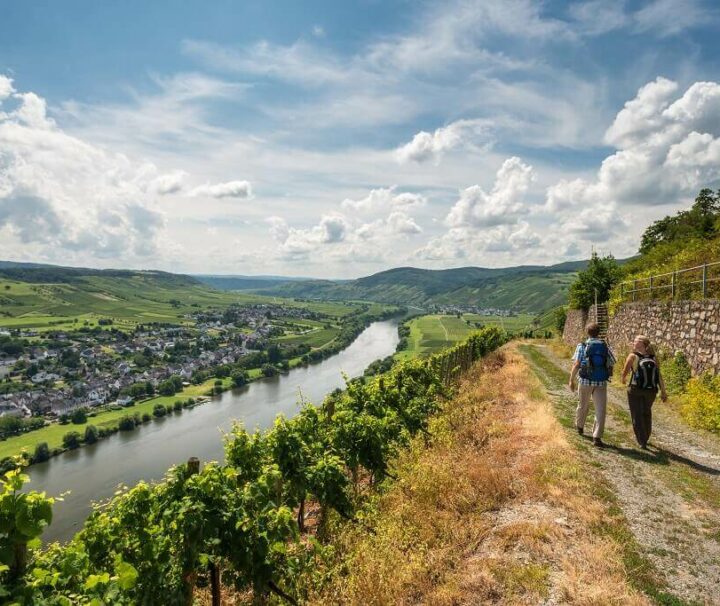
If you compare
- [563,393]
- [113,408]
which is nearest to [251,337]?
[113,408]

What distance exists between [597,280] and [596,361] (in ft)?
111

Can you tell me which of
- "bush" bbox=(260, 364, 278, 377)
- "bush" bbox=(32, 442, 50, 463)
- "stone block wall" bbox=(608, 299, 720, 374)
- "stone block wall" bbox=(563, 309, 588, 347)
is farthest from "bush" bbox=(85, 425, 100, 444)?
"stone block wall" bbox=(608, 299, 720, 374)

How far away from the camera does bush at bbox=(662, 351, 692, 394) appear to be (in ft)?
50.4

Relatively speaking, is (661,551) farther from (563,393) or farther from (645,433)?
(563,393)

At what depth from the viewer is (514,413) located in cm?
1409

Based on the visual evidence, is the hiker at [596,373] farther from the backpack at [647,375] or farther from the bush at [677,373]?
the bush at [677,373]

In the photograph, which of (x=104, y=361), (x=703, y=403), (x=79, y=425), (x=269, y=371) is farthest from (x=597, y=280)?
(x=104, y=361)

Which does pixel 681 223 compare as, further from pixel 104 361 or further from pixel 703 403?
pixel 104 361

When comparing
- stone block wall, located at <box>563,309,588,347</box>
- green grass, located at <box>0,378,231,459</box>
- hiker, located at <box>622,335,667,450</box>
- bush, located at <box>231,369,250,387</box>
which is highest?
hiker, located at <box>622,335,667,450</box>

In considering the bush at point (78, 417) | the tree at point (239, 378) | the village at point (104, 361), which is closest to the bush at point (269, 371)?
the tree at point (239, 378)

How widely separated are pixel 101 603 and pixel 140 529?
5.59 feet

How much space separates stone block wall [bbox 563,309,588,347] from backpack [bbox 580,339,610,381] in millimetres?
30040

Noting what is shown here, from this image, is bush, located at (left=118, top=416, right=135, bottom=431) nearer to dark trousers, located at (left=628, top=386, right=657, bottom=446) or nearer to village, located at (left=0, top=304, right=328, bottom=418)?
village, located at (left=0, top=304, right=328, bottom=418)

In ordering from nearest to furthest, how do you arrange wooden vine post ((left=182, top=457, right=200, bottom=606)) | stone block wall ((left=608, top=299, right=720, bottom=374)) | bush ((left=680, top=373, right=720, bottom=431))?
1. wooden vine post ((left=182, top=457, right=200, bottom=606))
2. bush ((left=680, top=373, right=720, bottom=431))
3. stone block wall ((left=608, top=299, right=720, bottom=374))
